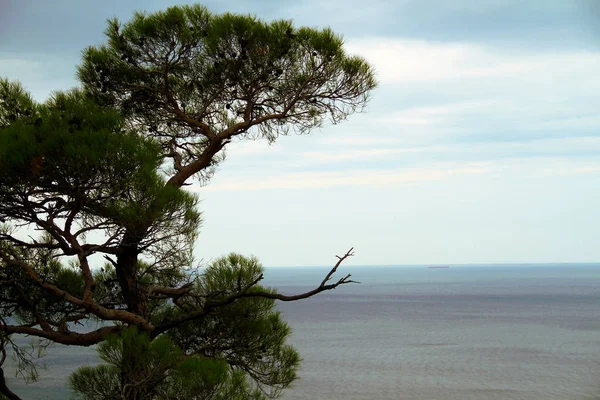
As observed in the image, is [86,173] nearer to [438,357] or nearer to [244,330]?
[244,330]

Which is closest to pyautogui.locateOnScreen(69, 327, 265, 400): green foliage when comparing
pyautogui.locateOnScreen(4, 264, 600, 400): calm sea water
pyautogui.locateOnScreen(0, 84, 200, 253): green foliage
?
pyautogui.locateOnScreen(0, 84, 200, 253): green foliage

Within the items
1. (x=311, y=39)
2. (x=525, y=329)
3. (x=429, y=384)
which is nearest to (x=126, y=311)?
(x=311, y=39)

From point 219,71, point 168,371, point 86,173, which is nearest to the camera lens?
point 86,173

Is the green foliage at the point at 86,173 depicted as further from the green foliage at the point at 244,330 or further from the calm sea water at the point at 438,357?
the calm sea water at the point at 438,357

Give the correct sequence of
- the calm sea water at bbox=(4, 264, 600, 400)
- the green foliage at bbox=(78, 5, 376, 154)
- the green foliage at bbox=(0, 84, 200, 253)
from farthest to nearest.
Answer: the calm sea water at bbox=(4, 264, 600, 400), the green foliage at bbox=(78, 5, 376, 154), the green foliage at bbox=(0, 84, 200, 253)

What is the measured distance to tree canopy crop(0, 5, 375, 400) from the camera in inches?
241

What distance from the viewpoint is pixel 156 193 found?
20.0ft

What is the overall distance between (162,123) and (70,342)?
3013 millimetres

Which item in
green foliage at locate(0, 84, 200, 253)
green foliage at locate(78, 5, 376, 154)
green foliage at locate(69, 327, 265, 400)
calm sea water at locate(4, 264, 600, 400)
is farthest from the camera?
calm sea water at locate(4, 264, 600, 400)

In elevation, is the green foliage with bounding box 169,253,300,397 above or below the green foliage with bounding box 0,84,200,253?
below

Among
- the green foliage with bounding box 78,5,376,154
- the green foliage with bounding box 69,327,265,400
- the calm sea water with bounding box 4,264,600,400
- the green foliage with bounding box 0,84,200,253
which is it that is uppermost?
the green foliage with bounding box 78,5,376,154

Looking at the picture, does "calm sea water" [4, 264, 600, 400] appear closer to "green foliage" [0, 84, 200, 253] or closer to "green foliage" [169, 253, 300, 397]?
"green foliage" [169, 253, 300, 397]

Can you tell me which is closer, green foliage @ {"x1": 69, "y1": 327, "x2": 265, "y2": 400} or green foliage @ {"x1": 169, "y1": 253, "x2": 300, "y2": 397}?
green foliage @ {"x1": 69, "y1": 327, "x2": 265, "y2": 400}

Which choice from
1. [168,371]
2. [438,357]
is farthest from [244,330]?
[438,357]
